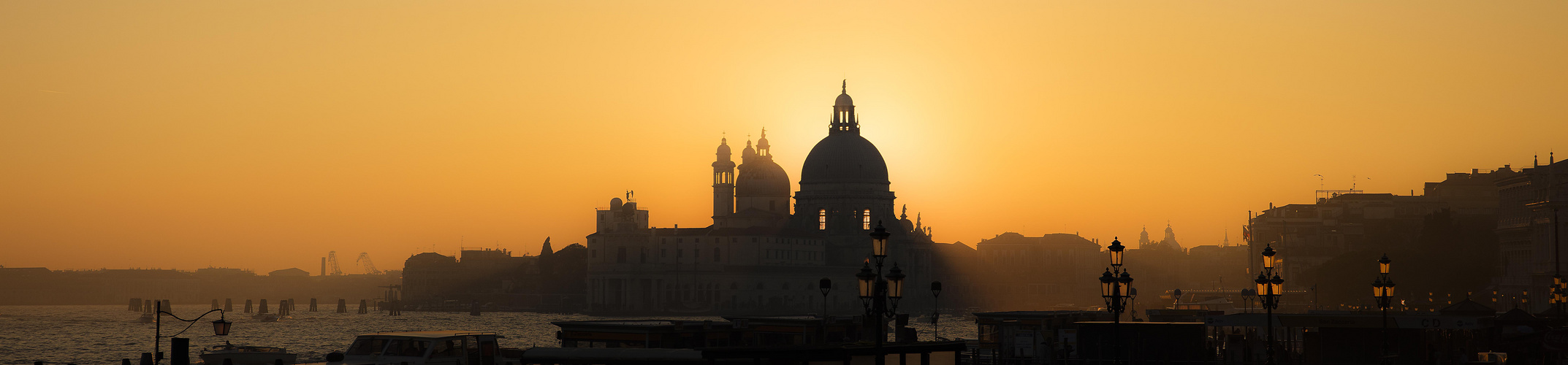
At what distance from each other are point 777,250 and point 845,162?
10.6 meters

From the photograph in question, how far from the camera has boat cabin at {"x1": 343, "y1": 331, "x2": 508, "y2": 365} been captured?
84.6ft

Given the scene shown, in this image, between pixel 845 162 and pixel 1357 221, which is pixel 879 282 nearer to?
pixel 1357 221

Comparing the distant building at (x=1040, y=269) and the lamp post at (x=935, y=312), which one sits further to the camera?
the distant building at (x=1040, y=269)

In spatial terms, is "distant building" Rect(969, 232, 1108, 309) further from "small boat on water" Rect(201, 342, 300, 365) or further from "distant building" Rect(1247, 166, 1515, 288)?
"small boat on water" Rect(201, 342, 300, 365)

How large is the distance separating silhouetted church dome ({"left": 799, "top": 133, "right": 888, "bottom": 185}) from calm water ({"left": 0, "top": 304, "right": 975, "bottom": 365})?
61.4 ft

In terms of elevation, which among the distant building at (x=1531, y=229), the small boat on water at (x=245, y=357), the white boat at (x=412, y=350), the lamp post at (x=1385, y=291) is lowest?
the small boat on water at (x=245, y=357)

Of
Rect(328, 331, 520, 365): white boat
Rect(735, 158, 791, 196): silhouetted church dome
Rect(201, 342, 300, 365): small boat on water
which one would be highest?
Rect(735, 158, 791, 196): silhouetted church dome

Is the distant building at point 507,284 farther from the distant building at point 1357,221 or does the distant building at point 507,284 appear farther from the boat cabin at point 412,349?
the boat cabin at point 412,349

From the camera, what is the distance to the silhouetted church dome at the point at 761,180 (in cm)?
16012

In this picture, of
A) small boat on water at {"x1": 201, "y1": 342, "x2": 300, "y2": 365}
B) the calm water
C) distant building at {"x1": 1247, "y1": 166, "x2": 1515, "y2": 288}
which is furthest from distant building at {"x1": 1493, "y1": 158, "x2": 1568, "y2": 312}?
small boat on water at {"x1": 201, "y1": 342, "x2": 300, "y2": 365}

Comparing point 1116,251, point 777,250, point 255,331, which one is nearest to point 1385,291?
point 1116,251

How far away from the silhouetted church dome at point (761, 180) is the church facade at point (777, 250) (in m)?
0.22

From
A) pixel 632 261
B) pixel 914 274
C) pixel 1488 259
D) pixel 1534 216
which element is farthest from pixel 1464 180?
pixel 632 261

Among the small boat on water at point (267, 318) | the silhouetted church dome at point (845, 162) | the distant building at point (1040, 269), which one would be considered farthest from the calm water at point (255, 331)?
the distant building at point (1040, 269)
